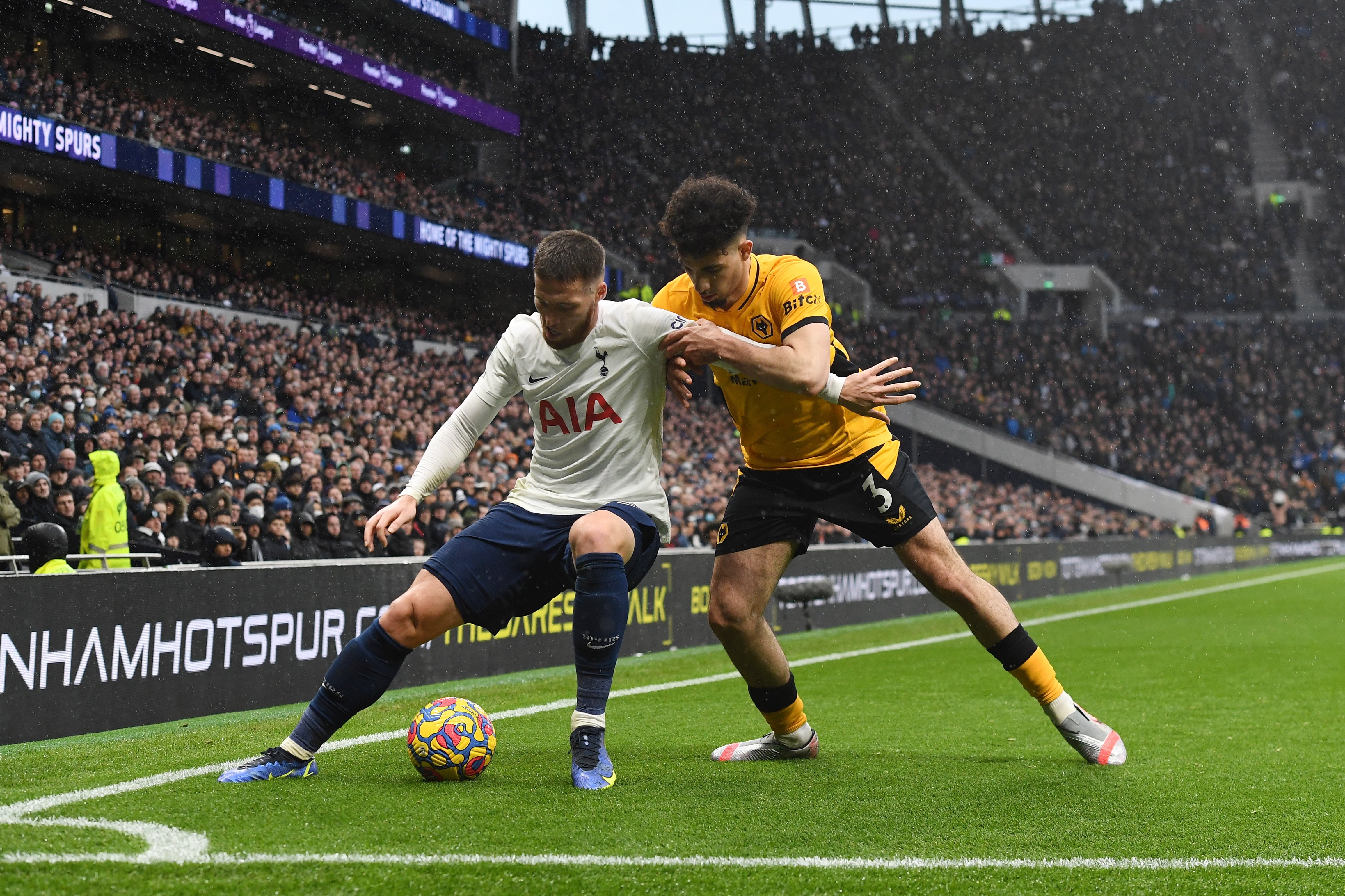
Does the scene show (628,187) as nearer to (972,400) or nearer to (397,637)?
(972,400)

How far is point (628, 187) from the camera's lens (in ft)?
129

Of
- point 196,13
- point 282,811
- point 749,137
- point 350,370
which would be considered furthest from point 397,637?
point 749,137

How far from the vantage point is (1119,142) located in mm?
46750

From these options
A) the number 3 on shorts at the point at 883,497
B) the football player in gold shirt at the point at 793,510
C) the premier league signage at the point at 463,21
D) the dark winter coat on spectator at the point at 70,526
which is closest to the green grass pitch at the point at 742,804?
the football player in gold shirt at the point at 793,510

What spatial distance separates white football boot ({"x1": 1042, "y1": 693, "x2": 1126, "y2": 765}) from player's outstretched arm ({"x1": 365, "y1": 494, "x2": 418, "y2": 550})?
2659 millimetres

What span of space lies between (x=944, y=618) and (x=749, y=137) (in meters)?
29.5

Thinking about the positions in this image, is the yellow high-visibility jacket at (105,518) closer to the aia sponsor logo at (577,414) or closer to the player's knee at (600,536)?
the aia sponsor logo at (577,414)

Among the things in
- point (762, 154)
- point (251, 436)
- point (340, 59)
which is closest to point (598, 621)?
point (251, 436)

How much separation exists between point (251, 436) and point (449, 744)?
41.0 ft

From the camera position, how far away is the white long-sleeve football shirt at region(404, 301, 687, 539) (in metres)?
4.59

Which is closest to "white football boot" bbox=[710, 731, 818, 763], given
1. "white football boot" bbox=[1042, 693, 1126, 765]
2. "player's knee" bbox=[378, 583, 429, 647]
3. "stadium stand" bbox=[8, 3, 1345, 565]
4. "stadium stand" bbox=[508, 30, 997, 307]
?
"white football boot" bbox=[1042, 693, 1126, 765]

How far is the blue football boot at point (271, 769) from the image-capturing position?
173 inches

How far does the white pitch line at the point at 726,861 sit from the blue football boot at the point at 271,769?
1.09 metres

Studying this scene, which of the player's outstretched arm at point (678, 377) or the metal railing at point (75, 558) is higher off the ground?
the player's outstretched arm at point (678, 377)
